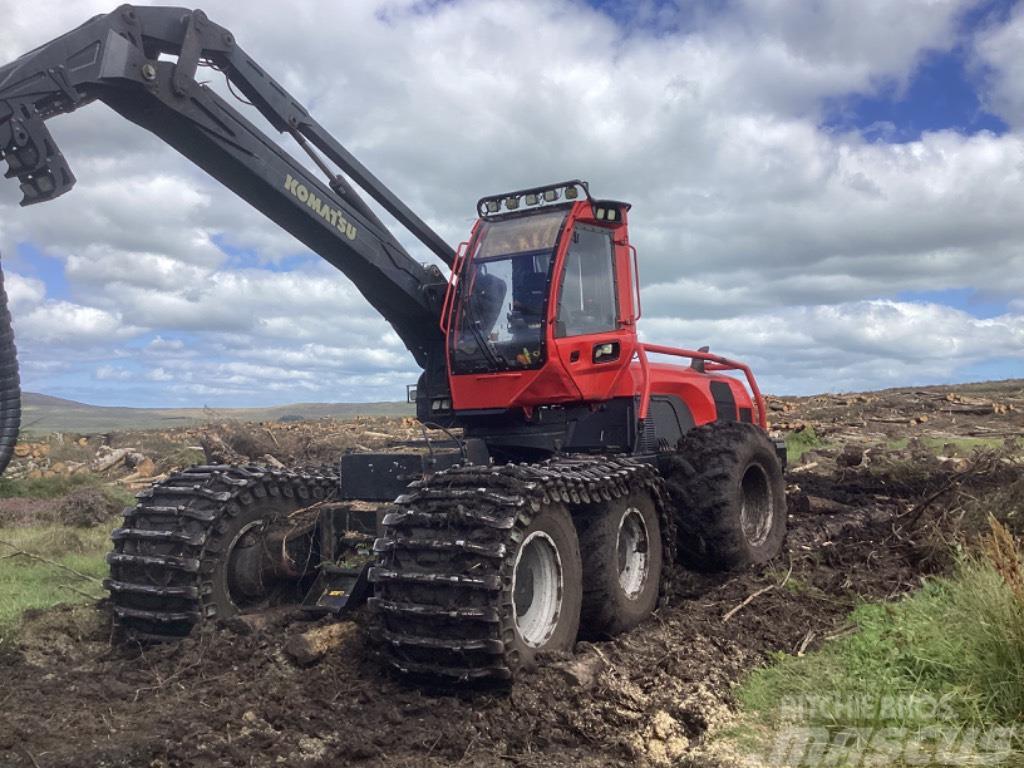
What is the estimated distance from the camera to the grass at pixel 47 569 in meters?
9.07

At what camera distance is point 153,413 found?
138m

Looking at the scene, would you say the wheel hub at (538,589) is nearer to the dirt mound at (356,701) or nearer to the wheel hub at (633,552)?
the dirt mound at (356,701)

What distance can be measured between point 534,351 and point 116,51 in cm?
380

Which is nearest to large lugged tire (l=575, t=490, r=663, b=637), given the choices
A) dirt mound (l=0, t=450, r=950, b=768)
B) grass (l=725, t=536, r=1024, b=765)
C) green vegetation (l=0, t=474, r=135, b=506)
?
dirt mound (l=0, t=450, r=950, b=768)

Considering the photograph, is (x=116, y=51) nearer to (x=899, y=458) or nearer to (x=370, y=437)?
(x=899, y=458)

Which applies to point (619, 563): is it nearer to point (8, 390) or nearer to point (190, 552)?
point (190, 552)

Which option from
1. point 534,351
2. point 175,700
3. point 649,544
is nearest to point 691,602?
point 649,544

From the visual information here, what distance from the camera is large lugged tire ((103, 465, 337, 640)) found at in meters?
6.95

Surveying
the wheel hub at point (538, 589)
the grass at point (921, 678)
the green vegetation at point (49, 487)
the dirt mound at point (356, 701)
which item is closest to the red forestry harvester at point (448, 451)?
the wheel hub at point (538, 589)

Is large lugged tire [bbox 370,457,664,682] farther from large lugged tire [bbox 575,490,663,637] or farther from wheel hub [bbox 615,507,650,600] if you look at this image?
wheel hub [bbox 615,507,650,600]

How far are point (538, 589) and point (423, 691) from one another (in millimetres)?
1068

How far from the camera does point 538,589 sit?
6348mm

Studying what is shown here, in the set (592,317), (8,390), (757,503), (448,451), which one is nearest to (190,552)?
(8,390)

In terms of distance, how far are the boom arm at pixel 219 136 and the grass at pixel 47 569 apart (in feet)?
12.5
